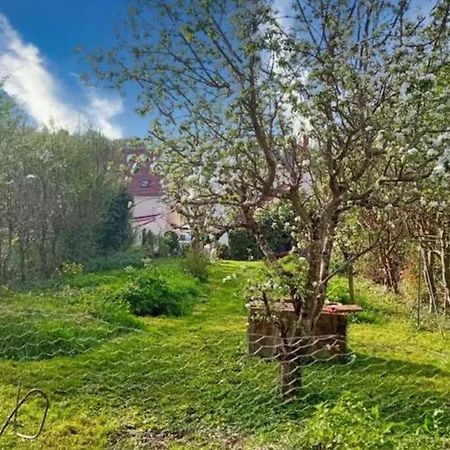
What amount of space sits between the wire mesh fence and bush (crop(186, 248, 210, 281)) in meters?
4.24

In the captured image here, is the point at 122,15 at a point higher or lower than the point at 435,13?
higher

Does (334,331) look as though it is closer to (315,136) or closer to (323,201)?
(323,201)

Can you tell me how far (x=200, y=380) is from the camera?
4.32 meters

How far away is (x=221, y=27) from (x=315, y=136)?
1010mm

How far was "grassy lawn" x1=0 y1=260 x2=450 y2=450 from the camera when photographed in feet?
10.3

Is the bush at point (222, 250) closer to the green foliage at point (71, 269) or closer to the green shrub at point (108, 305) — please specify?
the green shrub at point (108, 305)

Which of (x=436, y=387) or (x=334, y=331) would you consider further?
(x=334, y=331)

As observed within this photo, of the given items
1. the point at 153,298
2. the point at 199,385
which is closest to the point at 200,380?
the point at 199,385

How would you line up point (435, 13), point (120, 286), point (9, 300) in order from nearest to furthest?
point (435, 13) → point (9, 300) → point (120, 286)

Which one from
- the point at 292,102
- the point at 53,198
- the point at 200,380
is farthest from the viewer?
the point at 53,198

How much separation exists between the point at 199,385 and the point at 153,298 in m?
3.11

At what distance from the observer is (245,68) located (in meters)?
3.56

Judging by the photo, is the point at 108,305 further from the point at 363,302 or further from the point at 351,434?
the point at 351,434

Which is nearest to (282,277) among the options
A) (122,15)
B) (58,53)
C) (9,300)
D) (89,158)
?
(122,15)
